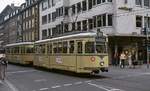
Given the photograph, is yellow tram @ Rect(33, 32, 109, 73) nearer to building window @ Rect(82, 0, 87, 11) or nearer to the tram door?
the tram door

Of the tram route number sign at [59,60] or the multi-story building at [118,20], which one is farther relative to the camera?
the multi-story building at [118,20]

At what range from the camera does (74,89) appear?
18.0 m

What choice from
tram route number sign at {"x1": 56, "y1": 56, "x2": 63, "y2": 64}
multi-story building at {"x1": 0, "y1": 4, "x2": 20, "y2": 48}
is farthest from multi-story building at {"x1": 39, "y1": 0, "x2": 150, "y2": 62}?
multi-story building at {"x1": 0, "y1": 4, "x2": 20, "y2": 48}

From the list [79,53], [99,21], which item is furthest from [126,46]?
[79,53]

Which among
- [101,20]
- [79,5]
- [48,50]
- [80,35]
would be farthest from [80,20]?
[80,35]

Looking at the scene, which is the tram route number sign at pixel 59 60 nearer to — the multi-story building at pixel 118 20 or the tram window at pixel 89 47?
the tram window at pixel 89 47

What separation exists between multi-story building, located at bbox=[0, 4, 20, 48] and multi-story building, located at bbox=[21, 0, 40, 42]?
350 inches

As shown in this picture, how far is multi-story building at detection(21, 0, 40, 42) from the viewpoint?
82531 millimetres

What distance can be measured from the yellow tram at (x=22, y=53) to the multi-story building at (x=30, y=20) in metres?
31.7

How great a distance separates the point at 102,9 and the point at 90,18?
12.4ft

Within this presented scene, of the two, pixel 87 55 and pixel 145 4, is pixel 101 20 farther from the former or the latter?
pixel 87 55

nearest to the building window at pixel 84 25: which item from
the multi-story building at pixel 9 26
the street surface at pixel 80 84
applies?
the street surface at pixel 80 84

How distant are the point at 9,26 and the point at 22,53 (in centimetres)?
7626

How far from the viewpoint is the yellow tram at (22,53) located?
42125 millimetres
